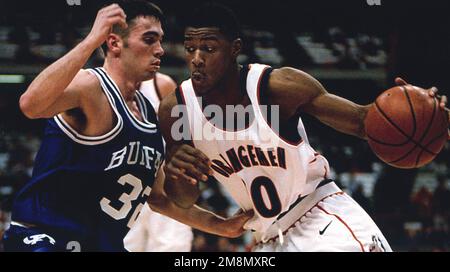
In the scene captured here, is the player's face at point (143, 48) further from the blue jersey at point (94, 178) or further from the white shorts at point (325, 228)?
the white shorts at point (325, 228)

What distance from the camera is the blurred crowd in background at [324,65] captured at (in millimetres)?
4320

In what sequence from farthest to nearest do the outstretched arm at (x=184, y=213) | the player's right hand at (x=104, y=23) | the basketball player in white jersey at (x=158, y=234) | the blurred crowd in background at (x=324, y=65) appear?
1. the basketball player in white jersey at (x=158, y=234)
2. the blurred crowd in background at (x=324, y=65)
3. the outstretched arm at (x=184, y=213)
4. the player's right hand at (x=104, y=23)

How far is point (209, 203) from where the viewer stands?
5.86m

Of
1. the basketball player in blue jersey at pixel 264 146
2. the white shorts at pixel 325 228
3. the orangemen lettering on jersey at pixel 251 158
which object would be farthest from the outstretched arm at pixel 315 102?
the white shorts at pixel 325 228

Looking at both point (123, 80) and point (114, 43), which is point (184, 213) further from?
point (114, 43)

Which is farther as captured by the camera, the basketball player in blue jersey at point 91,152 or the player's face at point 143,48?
the player's face at point 143,48

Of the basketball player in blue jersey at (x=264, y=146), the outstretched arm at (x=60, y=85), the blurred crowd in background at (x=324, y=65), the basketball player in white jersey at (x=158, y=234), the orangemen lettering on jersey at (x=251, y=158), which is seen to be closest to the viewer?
the outstretched arm at (x=60, y=85)

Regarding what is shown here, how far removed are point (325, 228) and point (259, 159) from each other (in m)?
0.46

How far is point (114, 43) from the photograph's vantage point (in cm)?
362

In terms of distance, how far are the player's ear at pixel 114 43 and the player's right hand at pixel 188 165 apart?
60cm

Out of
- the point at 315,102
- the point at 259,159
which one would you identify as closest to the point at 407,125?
the point at 315,102

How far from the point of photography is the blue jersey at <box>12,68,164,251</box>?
10.6 ft

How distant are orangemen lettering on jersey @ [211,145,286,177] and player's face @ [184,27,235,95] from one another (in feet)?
1.12
